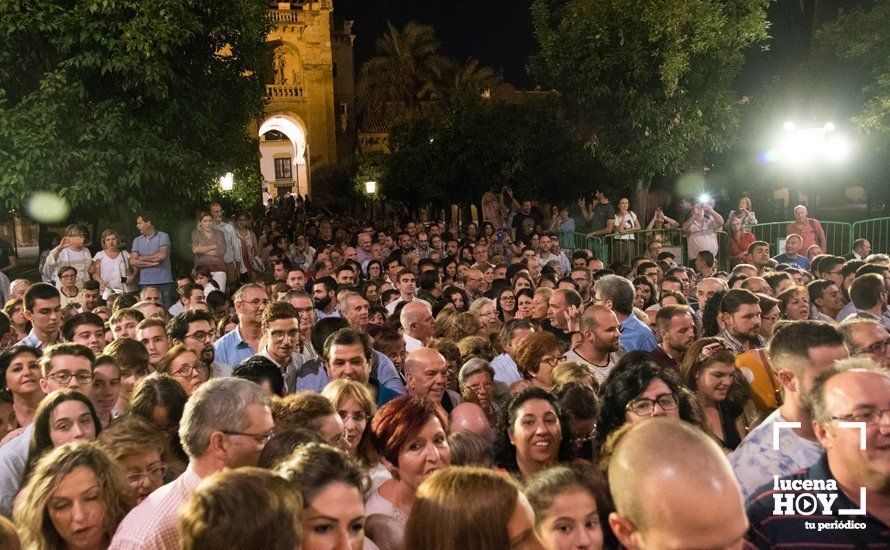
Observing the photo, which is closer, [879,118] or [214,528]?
[214,528]

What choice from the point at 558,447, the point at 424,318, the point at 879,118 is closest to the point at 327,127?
the point at 879,118

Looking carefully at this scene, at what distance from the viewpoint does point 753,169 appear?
26.8 metres

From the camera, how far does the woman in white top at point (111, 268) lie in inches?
461

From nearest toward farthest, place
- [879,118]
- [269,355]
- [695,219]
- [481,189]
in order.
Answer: [269,355] → [695,219] → [879,118] → [481,189]

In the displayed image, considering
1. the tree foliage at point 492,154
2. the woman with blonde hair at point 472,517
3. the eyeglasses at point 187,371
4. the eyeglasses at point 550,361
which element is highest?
the tree foliage at point 492,154

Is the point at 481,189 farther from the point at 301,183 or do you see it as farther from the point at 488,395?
the point at 301,183

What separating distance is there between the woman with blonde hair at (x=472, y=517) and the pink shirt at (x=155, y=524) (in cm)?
82

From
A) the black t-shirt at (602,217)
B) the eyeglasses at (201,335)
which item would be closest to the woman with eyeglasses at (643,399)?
the eyeglasses at (201,335)

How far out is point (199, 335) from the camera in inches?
274

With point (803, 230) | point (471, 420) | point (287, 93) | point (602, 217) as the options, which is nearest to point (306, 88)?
point (287, 93)

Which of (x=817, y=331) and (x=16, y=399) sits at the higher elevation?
(x=817, y=331)

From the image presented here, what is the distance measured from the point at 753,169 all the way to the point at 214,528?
26.5m

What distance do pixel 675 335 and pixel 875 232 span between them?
469 inches

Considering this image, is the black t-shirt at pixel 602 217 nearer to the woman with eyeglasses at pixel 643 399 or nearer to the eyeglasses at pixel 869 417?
the woman with eyeglasses at pixel 643 399
